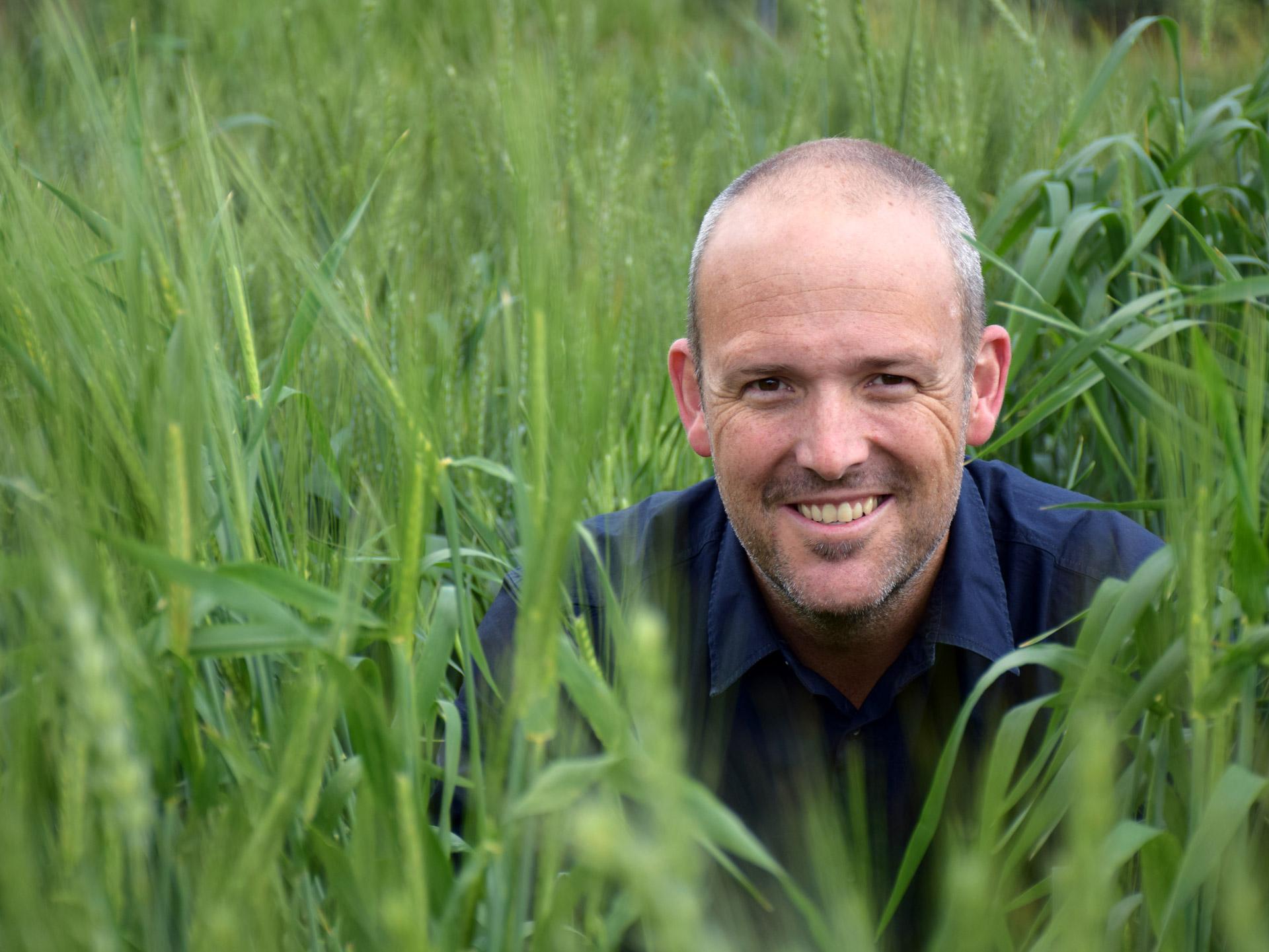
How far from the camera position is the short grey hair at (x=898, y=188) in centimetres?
136

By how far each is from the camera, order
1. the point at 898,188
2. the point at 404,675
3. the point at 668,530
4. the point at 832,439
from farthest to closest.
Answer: the point at 668,530
the point at 898,188
the point at 832,439
the point at 404,675

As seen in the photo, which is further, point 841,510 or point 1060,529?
point 1060,529

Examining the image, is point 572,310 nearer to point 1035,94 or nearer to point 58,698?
point 58,698

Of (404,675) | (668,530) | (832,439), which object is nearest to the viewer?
(404,675)

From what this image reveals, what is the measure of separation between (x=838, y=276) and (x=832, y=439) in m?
0.18

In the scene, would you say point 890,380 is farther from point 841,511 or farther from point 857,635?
point 857,635

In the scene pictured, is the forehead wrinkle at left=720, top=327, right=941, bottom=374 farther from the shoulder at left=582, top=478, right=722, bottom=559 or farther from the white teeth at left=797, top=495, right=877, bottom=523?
the shoulder at left=582, top=478, right=722, bottom=559

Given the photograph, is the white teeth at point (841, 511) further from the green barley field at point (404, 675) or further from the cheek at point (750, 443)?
the green barley field at point (404, 675)

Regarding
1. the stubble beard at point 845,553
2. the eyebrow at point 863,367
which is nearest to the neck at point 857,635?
the stubble beard at point 845,553

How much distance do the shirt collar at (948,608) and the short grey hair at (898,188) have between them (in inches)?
8.1

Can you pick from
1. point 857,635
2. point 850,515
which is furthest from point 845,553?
point 857,635

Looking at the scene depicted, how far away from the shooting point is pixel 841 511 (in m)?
1.26

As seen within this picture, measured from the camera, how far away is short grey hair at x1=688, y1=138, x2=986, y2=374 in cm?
136

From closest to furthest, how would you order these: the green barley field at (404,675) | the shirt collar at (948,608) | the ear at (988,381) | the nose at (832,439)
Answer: the green barley field at (404,675), the nose at (832,439), the shirt collar at (948,608), the ear at (988,381)
